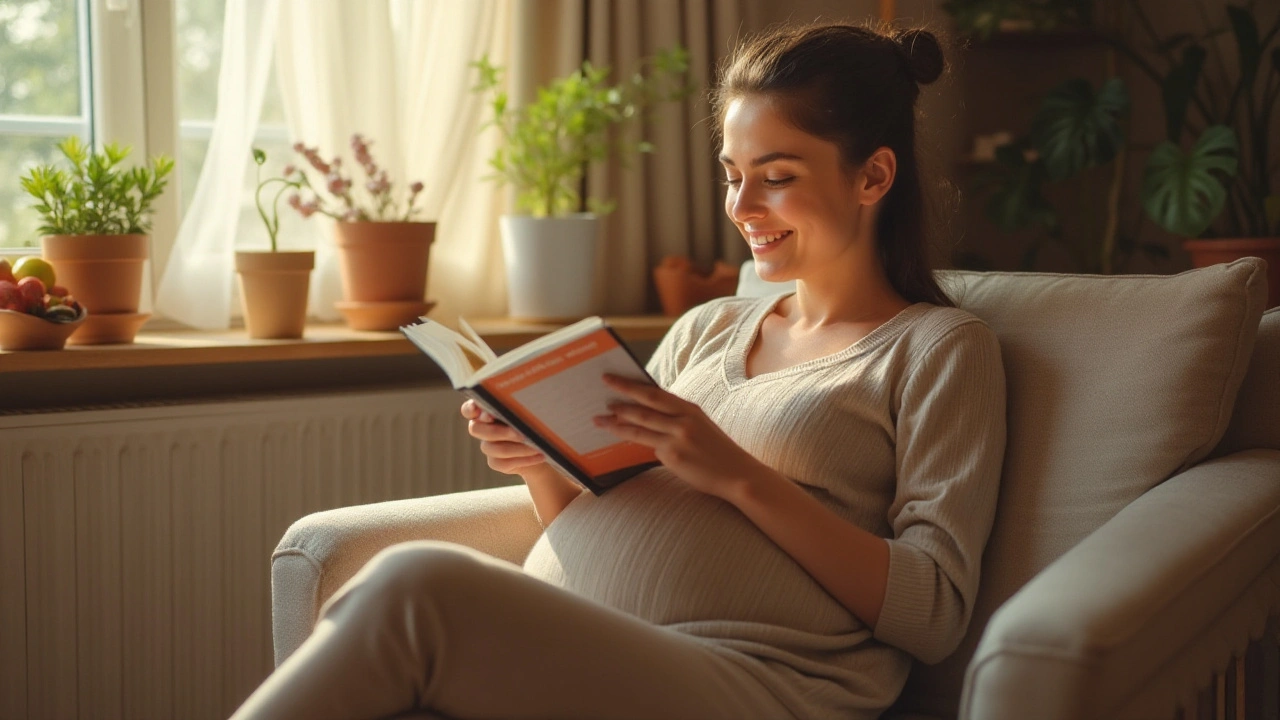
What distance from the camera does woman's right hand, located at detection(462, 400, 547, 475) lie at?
1.45 meters

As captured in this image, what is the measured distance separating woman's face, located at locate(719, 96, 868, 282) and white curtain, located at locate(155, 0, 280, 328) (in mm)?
1101

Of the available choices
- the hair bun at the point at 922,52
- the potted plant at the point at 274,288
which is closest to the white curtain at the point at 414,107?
the potted plant at the point at 274,288

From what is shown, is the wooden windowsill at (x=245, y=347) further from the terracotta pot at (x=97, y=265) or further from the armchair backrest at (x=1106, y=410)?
the armchair backrest at (x=1106, y=410)

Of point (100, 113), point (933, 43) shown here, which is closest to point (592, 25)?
point (100, 113)

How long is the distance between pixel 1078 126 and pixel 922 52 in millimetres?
1503

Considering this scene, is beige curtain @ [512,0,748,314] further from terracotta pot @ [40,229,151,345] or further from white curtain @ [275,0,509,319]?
terracotta pot @ [40,229,151,345]

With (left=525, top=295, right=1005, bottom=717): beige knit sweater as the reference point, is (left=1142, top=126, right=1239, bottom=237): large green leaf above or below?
above

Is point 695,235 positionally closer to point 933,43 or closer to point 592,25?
point 592,25

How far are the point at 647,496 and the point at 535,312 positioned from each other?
1.12 meters

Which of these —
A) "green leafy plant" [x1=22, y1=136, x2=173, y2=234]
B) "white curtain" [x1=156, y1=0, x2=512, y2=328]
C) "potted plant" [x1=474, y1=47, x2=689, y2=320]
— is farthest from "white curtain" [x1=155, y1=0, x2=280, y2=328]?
"potted plant" [x1=474, y1=47, x2=689, y2=320]

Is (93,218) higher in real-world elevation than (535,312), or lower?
higher

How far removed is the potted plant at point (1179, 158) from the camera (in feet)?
8.86

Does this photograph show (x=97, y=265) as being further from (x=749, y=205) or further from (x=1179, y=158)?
(x=1179, y=158)

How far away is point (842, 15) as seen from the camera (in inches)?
A: 119
